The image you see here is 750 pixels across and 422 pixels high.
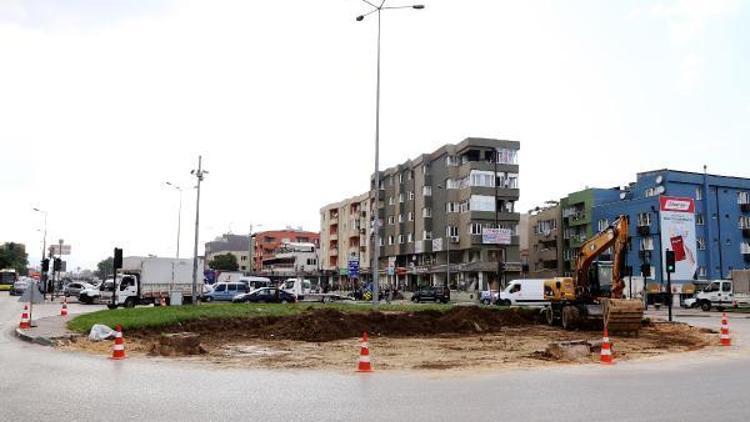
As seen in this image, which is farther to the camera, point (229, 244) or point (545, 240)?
point (229, 244)

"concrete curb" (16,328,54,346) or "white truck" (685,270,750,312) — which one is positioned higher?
"white truck" (685,270,750,312)

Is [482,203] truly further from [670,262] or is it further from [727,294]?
[670,262]

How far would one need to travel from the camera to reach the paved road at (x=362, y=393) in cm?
833

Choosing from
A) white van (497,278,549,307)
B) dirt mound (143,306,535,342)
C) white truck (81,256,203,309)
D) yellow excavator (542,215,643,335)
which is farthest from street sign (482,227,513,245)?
dirt mound (143,306,535,342)

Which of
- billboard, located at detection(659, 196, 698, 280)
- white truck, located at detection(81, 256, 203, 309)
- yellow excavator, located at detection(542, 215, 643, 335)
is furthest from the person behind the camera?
billboard, located at detection(659, 196, 698, 280)

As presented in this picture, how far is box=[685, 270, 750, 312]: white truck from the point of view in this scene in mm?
46362

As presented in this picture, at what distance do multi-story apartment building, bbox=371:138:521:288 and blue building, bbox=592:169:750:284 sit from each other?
45.5 ft

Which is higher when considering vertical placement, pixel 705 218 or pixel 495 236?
pixel 705 218

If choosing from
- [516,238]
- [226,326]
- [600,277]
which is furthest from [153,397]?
[516,238]

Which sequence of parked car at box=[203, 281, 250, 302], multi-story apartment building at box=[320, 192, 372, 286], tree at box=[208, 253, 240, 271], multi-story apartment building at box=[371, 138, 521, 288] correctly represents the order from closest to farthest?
parked car at box=[203, 281, 250, 302], multi-story apartment building at box=[371, 138, 521, 288], multi-story apartment building at box=[320, 192, 372, 286], tree at box=[208, 253, 240, 271]

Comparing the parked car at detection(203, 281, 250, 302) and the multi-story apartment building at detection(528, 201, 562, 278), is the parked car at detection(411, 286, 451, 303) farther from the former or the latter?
the multi-story apartment building at detection(528, 201, 562, 278)

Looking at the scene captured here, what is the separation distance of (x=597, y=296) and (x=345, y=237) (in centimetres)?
8359

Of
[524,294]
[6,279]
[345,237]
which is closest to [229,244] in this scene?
[345,237]

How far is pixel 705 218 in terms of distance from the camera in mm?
Result: 72000
